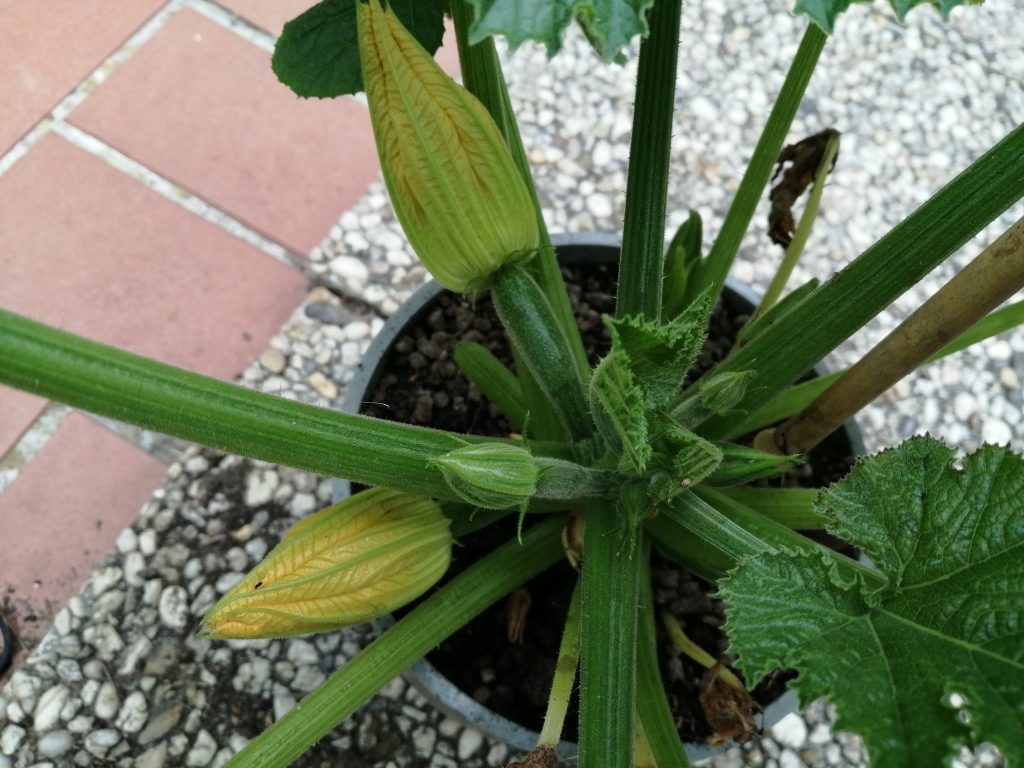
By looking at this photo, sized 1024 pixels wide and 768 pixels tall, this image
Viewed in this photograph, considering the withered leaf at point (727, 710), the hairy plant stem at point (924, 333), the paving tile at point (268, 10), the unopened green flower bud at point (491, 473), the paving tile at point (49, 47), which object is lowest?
the unopened green flower bud at point (491, 473)

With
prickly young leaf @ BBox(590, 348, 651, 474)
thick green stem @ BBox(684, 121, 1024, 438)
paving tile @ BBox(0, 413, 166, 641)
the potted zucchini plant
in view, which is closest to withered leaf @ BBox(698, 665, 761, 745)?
the potted zucchini plant

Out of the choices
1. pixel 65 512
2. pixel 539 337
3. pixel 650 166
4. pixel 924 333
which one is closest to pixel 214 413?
pixel 539 337

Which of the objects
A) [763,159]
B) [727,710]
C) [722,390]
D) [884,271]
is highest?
[763,159]

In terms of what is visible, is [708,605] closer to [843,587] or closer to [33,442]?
[843,587]

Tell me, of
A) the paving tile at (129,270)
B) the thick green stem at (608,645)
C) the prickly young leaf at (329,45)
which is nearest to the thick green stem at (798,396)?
the thick green stem at (608,645)

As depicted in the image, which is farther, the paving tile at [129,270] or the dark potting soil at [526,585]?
the paving tile at [129,270]

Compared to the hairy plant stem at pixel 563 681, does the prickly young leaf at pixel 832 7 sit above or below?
above

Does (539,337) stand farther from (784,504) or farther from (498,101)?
(784,504)

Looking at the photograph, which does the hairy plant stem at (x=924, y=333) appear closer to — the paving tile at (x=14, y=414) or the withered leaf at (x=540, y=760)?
the withered leaf at (x=540, y=760)
